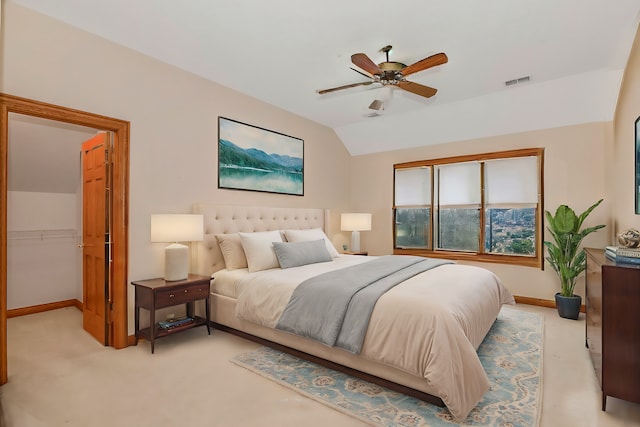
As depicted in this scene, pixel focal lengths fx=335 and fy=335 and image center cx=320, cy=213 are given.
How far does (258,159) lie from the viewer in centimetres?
452

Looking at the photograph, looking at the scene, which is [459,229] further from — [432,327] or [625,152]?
[432,327]

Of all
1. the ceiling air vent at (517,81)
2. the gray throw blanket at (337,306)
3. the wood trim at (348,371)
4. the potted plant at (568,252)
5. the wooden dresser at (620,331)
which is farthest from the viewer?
the potted plant at (568,252)

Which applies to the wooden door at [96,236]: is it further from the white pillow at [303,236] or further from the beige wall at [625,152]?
the beige wall at [625,152]

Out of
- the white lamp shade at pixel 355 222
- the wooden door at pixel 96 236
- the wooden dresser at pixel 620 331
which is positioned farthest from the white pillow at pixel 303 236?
the wooden dresser at pixel 620 331

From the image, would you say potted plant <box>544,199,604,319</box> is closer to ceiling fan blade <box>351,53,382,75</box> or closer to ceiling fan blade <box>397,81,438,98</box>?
ceiling fan blade <box>397,81,438,98</box>

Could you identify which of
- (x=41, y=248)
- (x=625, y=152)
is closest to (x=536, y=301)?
(x=625, y=152)

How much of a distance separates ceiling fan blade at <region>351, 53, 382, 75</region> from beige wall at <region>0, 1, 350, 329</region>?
1.97 meters

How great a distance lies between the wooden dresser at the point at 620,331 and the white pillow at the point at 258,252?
2811 mm

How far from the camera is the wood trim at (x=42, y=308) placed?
402cm

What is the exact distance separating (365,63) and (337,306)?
1980 millimetres

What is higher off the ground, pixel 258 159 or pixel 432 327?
pixel 258 159

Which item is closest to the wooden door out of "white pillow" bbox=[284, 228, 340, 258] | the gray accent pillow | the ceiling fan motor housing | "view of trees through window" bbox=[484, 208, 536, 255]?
the gray accent pillow

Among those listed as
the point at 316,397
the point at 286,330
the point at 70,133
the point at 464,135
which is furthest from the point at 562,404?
the point at 70,133

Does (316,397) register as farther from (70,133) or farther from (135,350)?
(70,133)
